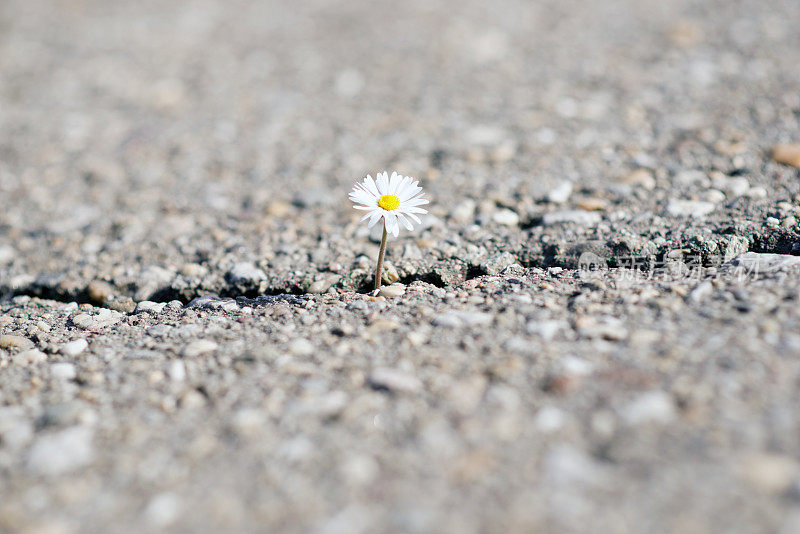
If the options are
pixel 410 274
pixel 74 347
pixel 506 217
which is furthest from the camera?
pixel 506 217

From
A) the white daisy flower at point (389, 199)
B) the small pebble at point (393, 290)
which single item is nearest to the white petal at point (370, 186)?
the white daisy flower at point (389, 199)

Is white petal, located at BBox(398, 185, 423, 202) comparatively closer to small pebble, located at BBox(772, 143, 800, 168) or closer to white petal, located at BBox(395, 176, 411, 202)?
white petal, located at BBox(395, 176, 411, 202)

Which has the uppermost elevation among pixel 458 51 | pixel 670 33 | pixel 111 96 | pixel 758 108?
pixel 670 33

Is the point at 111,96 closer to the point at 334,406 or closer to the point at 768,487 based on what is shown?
the point at 334,406

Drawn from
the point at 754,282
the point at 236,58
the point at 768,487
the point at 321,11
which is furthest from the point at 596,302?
the point at 321,11

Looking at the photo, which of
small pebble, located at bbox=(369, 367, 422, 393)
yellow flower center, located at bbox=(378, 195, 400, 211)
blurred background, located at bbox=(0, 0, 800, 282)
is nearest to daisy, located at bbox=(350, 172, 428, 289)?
yellow flower center, located at bbox=(378, 195, 400, 211)

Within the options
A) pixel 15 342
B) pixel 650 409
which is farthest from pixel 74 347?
pixel 650 409

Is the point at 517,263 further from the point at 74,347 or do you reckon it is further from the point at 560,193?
the point at 74,347
